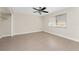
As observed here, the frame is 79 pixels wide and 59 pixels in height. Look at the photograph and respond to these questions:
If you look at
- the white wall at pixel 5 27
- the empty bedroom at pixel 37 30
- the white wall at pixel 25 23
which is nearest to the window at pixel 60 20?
the empty bedroom at pixel 37 30

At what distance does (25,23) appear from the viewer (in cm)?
186

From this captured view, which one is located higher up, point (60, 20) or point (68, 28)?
point (60, 20)

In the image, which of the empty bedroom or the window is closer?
the empty bedroom

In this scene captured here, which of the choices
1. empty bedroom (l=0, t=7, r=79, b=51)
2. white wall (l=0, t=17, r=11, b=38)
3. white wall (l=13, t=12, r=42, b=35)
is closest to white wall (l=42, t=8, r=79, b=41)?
empty bedroom (l=0, t=7, r=79, b=51)

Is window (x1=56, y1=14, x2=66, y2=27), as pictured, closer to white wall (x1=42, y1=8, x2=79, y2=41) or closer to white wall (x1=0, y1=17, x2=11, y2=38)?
white wall (x1=42, y1=8, x2=79, y2=41)

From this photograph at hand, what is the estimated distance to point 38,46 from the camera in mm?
1761

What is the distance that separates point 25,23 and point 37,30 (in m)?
0.29

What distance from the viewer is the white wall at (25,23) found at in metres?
1.78

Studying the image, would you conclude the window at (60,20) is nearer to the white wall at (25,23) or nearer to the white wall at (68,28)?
the white wall at (68,28)

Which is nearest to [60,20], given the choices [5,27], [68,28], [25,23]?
[68,28]

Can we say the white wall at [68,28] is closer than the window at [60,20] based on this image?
Yes

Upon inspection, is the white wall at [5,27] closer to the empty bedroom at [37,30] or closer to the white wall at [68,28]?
the empty bedroom at [37,30]

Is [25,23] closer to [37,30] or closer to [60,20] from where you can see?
[37,30]

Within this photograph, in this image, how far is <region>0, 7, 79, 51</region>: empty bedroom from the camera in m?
1.71
